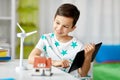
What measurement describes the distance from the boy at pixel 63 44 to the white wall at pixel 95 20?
1704mm

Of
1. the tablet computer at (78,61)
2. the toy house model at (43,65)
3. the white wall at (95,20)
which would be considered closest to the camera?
the toy house model at (43,65)

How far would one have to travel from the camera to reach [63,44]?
6.49 feet

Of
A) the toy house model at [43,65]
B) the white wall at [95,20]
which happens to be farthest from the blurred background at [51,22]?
the toy house model at [43,65]

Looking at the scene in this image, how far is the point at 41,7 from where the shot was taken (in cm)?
368

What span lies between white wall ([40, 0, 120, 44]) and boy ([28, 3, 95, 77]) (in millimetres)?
1704

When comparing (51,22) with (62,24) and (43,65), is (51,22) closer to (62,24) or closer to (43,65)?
(62,24)

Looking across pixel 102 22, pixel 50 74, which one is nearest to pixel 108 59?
pixel 102 22

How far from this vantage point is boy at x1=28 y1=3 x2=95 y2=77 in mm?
1806

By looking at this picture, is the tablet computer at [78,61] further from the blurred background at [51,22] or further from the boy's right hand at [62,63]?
the blurred background at [51,22]

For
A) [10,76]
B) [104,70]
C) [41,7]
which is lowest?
[104,70]

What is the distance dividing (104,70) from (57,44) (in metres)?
1.53

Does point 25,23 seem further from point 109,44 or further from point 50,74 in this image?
point 50,74

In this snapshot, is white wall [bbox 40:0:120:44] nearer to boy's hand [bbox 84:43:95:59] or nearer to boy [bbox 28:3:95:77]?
boy [bbox 28:3:95:77]

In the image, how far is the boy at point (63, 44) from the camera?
1.81 meters
